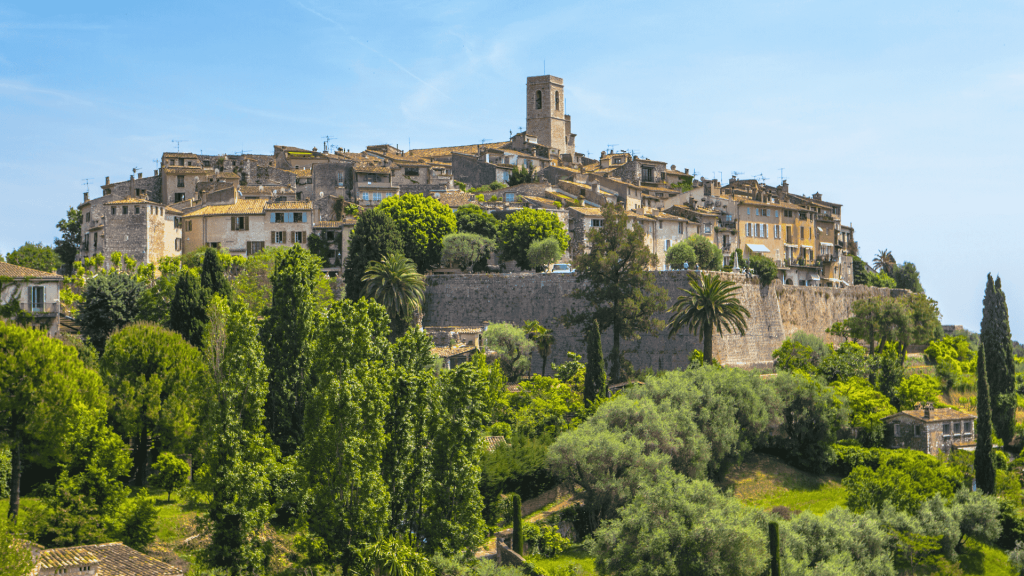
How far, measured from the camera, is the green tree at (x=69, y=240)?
85.3 metres

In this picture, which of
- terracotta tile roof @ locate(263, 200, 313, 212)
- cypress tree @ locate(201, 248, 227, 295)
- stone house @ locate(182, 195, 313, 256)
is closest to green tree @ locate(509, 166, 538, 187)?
terracotta tile roof @ locate(263, 200, 313, 212)

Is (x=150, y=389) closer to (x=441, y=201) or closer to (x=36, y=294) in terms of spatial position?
(x=36, y=294)

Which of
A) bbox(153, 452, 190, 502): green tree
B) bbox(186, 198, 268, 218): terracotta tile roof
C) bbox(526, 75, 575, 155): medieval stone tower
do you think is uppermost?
bbox(526, 75, 575, 155): medieval stone tower

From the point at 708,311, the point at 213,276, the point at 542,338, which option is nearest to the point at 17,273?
the point at 213,276

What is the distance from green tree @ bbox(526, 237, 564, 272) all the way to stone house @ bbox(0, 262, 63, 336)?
31.8 meters

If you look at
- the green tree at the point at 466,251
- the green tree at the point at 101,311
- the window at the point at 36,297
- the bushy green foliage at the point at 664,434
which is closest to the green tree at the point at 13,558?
the bushy green foliage at the point at 664,434

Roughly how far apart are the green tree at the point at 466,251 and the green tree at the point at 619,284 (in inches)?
566

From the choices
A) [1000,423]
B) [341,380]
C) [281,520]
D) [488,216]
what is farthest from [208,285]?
[1000,423]

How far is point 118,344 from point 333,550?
16.5m

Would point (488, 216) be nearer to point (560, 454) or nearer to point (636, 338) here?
point (636, 338)

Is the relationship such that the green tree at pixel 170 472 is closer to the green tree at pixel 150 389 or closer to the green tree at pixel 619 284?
the green tree at pixel 150 389

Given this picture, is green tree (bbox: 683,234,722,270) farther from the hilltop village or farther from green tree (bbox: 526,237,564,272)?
green tree (bbox: 526,237,564,272)

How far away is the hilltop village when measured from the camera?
7481 centimetres

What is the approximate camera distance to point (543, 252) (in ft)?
229
